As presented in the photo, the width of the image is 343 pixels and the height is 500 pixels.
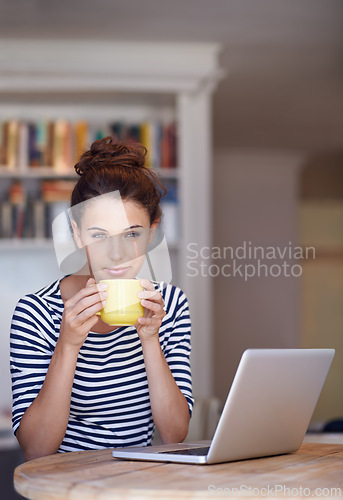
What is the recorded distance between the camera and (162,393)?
1.42 meters

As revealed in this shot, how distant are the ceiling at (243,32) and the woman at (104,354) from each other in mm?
2228

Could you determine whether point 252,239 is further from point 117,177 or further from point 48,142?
point 117,177

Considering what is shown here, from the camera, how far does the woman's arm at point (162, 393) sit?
4.49ft

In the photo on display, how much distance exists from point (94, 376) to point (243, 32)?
2880mm

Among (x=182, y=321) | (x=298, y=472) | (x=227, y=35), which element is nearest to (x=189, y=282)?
(x=227, y=35)

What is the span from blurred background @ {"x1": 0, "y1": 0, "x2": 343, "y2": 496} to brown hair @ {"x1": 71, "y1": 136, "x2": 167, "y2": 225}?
2167 mm

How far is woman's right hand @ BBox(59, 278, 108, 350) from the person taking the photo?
122 cm

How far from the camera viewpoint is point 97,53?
160 inches

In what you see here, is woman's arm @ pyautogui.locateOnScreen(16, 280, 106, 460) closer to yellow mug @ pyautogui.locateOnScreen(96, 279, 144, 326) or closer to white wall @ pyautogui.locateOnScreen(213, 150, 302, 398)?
yellow mug @ pyautogui.locateOnScreen(96, 279, 144, 326)

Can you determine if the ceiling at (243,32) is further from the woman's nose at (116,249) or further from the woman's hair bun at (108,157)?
the woman's nose at (116,249)

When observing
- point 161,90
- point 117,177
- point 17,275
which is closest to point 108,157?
point 117,177

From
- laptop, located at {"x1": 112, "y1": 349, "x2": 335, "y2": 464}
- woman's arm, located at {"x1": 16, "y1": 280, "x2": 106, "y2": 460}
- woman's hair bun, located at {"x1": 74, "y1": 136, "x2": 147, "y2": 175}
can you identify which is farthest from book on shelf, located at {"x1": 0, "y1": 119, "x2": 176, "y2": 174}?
laptop, located at {"x1": 112, "y1": 349, "x2": 335, "y2": 464}

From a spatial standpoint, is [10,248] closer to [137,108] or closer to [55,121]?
[55,121]

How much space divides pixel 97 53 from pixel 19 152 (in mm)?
728
